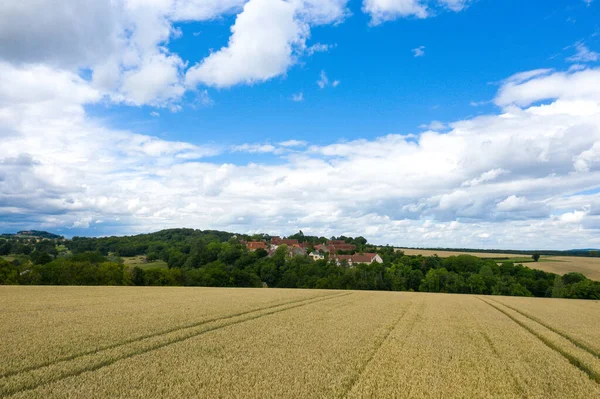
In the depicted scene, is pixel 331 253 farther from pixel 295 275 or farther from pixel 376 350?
pixel 376 350

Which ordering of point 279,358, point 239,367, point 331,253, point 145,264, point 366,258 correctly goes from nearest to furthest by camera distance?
point 239,367
point 279,358
point 145,264
point 366,258
point 331,253

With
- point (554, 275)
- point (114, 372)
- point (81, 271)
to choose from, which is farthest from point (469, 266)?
point (114, 372)

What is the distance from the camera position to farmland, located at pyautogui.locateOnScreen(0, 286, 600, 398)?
934 centimetres

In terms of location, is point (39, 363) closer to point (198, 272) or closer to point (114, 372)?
point (114, 372)

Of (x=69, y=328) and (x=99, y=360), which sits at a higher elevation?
(x=99, y=360)

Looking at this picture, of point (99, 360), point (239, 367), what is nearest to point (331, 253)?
point (239, 367)

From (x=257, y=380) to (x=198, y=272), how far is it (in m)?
74.5

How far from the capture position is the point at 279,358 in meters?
12.1

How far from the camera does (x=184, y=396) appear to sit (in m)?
8.53

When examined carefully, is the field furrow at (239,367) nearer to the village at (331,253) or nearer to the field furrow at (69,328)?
the field furrow at (69,328)

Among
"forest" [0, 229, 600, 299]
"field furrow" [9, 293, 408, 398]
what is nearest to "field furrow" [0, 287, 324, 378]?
"field furrow" [9, 293, 408, 398]

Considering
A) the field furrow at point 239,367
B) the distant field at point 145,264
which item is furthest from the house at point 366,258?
the field furrow at point 239,367

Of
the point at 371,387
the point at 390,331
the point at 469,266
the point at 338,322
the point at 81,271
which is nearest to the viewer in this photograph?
the point at 371,387

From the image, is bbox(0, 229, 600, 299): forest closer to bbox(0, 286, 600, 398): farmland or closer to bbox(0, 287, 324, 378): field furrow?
bbox(0, 287, 324, 378): field furrow
